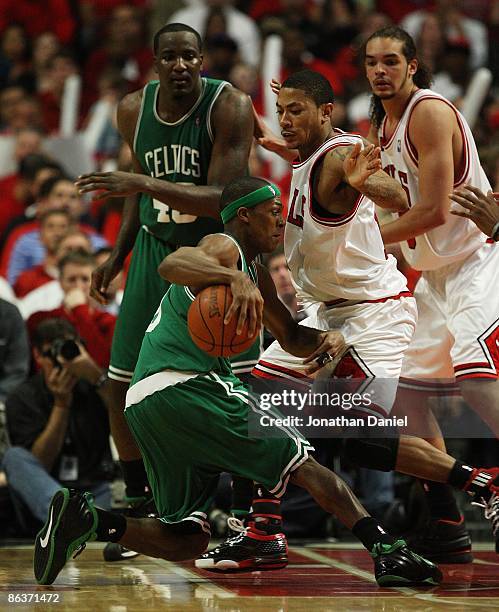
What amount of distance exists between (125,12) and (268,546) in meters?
8.99

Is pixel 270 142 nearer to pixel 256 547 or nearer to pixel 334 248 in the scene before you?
pixel 334 248

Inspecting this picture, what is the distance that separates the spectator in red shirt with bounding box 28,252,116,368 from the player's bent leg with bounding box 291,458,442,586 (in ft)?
10.8

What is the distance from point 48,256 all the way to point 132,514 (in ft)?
11.7

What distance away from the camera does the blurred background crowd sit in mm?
8250

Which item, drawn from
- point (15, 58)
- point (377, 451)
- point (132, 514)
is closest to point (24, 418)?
point (132, 514)

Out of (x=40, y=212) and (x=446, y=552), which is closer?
(x=446, y=552)

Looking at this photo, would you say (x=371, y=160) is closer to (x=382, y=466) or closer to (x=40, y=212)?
(x=382, y=466)

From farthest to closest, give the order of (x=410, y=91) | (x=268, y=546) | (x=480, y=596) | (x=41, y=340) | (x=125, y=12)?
1. (x=125, y=12)
2. (x=41, y=340)
3. (x=410, y=91)
4. (x=268, y=546)
5. (x=480, y=596)

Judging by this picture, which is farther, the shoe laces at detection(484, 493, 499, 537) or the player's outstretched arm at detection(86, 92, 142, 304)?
the player's outstretched arm at detection(86, 92, 142, 304)

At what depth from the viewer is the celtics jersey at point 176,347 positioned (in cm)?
488

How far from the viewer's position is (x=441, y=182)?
18.6 ft

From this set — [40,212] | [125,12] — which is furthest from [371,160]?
[125,12]

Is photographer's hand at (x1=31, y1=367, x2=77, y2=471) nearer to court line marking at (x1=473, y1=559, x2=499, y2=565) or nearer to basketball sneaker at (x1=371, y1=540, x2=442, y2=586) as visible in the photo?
Answer: court line marking at (x1=473, y1=559, x2=499, y2=565)

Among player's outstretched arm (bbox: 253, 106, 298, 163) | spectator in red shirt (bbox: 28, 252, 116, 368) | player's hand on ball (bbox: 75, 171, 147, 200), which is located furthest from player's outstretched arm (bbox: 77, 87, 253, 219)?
spectator in red shirt (bbox: 28, 252, 116, 368)
